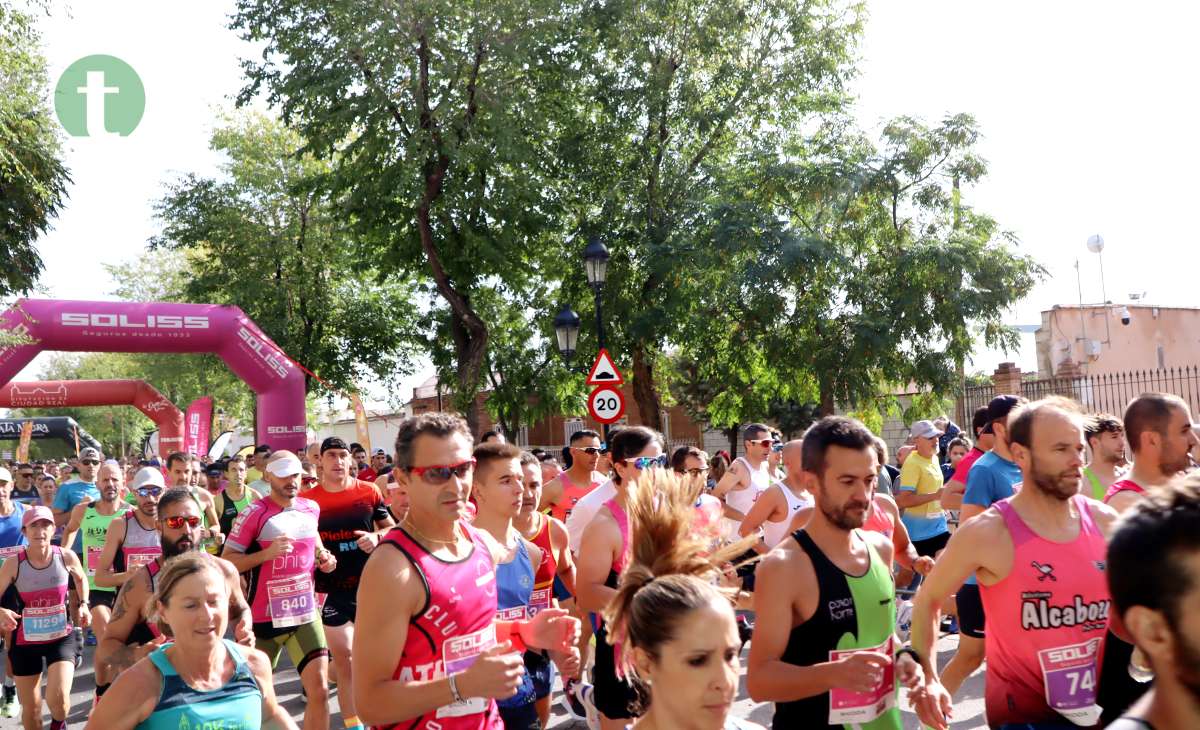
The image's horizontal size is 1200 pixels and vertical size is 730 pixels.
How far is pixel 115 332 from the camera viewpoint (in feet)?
74.3

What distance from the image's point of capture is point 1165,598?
1807 millimetres

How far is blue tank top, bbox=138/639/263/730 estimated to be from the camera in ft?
13.1

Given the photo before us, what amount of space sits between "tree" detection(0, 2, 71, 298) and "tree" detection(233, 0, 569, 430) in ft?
19.6

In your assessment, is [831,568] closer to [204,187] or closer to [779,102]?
[779,102]

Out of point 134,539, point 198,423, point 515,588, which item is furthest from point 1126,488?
point 198,423

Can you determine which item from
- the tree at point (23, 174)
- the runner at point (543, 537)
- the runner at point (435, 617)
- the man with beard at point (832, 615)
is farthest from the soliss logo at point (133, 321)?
the man with beard at point (832, 615)

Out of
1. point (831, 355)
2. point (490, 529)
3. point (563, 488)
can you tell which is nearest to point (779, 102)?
point (831, 355)

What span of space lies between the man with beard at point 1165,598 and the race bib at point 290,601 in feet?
21.9

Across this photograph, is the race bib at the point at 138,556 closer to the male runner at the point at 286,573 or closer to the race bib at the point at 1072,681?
the male runner at the point at 286,573

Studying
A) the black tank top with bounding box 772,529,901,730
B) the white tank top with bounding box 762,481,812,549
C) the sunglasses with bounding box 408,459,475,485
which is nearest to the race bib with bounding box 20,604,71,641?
the white tank top with bounding box 762,481,812,549

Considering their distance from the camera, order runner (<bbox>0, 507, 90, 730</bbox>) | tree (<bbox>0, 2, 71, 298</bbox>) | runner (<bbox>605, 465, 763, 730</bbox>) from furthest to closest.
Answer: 1. tree (<bbox>0, 2, 71, 298</bbox>)
2. runner (<bbox>0, 507, 90, 730</bbox>)
3. runner (<bbox>605, 465, 763, 730</bbox>)

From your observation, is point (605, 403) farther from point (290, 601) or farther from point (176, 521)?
point (176, 521)

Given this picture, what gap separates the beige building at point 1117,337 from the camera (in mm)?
37125

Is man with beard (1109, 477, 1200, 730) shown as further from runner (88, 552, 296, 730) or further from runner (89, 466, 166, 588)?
runner (89, 466, 166, 588)
